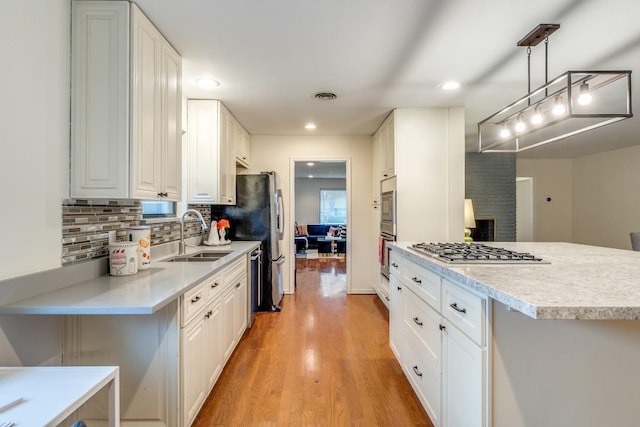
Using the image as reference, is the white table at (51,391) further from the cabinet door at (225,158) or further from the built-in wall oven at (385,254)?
the built-in wall oven at (385,254)

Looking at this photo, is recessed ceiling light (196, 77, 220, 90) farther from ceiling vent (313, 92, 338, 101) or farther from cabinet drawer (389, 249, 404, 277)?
cabinet drawer (389, 249, 404, 277)

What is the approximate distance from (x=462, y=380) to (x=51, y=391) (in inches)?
58.2

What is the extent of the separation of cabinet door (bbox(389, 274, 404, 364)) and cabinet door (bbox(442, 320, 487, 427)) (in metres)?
0.75

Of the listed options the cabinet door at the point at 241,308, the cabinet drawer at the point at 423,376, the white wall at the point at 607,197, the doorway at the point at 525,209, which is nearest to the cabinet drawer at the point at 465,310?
the cabinet drawer at the point at 423,376

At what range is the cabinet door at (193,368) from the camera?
63.3 inches

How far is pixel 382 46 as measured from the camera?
215 centimetres

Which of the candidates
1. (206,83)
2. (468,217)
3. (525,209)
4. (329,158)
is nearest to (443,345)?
(206,83)

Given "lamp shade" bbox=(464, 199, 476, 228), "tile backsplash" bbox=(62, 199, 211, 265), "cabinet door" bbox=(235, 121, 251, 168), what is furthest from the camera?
"lamp shade" bbox=(464, 199, 476, 228)

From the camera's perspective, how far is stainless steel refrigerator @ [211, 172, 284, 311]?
3.83 metres

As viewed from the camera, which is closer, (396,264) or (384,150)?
(396,264)

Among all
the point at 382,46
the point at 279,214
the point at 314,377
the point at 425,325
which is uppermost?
A: the point at 382,46

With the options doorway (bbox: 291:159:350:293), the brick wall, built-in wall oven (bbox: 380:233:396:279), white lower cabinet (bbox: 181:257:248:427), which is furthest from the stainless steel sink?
the brick wall

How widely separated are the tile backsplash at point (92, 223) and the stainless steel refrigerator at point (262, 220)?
159 centimetres

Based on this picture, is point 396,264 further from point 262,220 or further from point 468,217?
point 468,217
